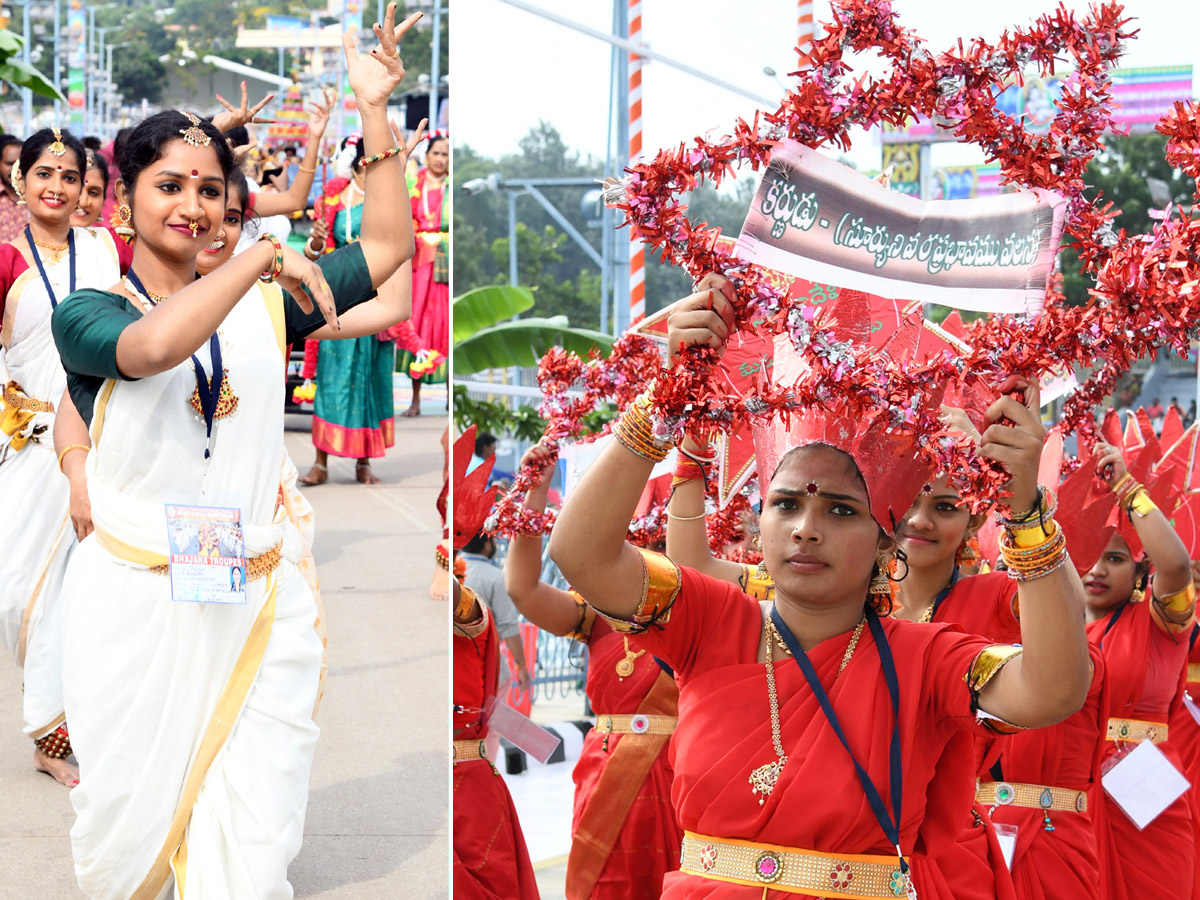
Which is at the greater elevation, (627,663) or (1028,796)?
(627,663)

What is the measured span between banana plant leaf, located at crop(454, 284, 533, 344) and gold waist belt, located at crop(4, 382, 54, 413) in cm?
413

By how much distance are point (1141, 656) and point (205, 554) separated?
334cm

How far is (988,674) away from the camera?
8.74 ft

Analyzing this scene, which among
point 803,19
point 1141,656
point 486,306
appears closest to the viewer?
point 1141,656

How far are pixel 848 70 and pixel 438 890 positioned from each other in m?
3.16

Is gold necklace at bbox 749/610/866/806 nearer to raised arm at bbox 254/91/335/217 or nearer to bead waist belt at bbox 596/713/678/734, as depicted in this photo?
bead waist belt at bbox 596/713/678/734

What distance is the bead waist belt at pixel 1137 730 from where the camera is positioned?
17.7ft

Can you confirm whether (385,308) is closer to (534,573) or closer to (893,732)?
(534,573)

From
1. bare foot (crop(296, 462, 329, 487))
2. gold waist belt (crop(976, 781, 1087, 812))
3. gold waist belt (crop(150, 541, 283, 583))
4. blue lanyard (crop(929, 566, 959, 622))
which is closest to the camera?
gold waist belt (crop(150, 541, 283, 583))

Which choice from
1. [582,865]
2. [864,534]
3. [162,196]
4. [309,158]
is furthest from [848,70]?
[309,158]

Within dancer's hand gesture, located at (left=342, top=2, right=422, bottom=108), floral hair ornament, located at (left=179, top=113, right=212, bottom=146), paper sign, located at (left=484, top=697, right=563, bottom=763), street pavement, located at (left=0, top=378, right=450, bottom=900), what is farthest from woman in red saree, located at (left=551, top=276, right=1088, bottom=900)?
street pavement, located at (left=0, top=378, right=450, bottom=900)

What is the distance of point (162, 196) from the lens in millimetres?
3438

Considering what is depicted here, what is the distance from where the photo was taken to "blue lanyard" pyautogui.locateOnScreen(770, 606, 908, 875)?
2701 mm

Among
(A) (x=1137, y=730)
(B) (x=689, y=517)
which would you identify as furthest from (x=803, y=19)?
(B) (x=689, y=517)
